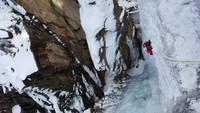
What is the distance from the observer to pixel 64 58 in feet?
21.7

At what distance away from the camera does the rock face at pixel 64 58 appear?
633cm

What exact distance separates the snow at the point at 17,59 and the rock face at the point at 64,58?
4.3 inches

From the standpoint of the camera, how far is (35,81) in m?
6.39

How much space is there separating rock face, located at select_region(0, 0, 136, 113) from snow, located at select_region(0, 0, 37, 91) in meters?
0.11

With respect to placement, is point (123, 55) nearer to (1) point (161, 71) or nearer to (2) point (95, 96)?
(2) point (95, 96)

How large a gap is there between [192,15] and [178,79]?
0.99 metres

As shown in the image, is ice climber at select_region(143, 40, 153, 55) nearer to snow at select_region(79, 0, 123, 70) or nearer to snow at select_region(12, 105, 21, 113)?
snow at select_region(79, 0, 123, 70)

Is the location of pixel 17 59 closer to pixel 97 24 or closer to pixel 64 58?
pixel 64 58

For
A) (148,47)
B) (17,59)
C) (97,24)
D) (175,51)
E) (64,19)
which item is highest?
(64,19)

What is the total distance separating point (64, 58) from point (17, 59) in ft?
3.24

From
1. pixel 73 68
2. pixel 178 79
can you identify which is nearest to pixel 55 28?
pixel 73 68

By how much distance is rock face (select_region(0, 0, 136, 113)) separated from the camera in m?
6.33

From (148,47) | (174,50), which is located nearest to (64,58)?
(148,47)

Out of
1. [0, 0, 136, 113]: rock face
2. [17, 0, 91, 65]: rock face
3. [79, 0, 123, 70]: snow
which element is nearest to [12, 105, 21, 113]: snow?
[0, 0, 136, 113]: rock face
